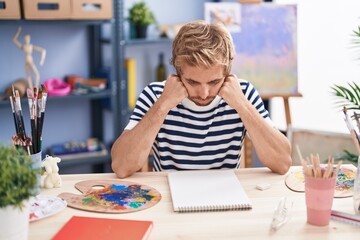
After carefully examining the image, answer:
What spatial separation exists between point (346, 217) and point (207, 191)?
14.6 inches

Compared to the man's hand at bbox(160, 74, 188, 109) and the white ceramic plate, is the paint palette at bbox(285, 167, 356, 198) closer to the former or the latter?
the man's hand at bbox(160, 74, 188, 109)

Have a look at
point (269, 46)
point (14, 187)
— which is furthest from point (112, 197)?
point (269, 46)

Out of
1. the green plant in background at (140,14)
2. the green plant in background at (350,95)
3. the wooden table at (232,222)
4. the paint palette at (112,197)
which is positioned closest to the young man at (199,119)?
the paint palette at (112,197)

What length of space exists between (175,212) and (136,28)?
2.29m

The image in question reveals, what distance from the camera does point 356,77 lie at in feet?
9.62

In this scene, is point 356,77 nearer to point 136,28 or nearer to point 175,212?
point 136,28

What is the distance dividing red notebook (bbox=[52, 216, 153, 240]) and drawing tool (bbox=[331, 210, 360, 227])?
45cm

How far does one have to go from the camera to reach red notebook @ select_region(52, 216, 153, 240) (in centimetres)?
117

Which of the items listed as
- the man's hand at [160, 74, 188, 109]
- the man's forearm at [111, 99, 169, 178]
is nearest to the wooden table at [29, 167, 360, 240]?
the man's forearm at [111, 99, 169, 178]

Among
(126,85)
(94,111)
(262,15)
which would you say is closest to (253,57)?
(262,15)

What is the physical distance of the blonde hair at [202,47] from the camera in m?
1.66

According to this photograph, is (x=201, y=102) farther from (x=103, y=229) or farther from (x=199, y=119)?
(x=103, y=229)

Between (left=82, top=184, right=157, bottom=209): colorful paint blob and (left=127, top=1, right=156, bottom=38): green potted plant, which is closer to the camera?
(left=82, top=184, right=157, bottom=209): colorful paint blob

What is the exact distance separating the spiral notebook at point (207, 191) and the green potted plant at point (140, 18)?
1949 millimetres
